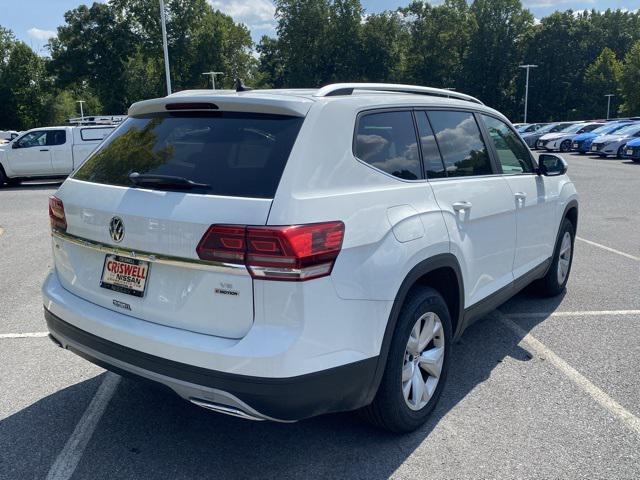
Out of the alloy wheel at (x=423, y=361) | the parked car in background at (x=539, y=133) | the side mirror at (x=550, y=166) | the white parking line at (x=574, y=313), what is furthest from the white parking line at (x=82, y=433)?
the parked car in background at (x=539, y=133)

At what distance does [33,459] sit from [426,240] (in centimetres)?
236

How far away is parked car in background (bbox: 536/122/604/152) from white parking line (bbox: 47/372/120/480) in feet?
107

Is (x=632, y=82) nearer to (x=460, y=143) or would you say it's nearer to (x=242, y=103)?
(x=460, y=143)

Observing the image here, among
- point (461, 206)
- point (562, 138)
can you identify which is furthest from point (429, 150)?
point (562, 138)

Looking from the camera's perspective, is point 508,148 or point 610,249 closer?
point 508,148

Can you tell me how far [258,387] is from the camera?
8.53 ft

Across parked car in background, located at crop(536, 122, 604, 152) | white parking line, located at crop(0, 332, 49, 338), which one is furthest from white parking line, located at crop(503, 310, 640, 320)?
parked car in background, located at crop(536, 122, 604, 152)

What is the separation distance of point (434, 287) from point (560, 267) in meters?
2.68

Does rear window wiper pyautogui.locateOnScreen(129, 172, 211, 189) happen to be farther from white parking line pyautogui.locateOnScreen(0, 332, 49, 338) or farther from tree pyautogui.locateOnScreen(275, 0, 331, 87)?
tree pyautogui.locateOnScreen(275, 0, 331, 87)

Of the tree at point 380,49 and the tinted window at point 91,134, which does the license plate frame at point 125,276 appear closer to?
the tinted window at point 91,134

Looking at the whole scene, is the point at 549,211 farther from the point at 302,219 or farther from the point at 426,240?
the point at 302,219

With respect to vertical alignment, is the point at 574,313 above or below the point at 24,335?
below

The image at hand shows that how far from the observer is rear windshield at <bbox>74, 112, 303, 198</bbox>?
109 inches

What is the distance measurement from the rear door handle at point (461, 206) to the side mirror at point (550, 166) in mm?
1634
